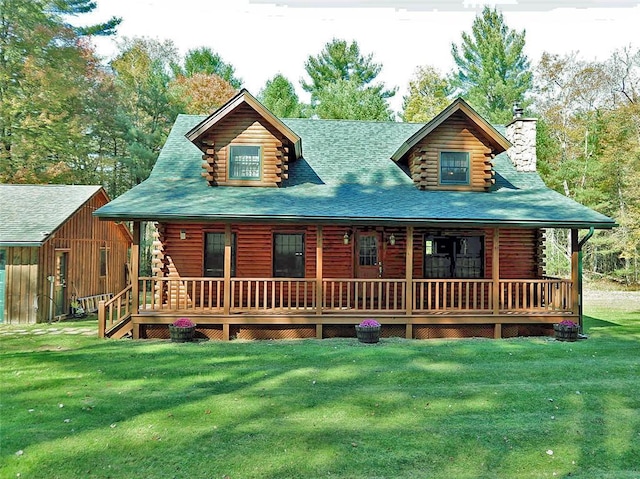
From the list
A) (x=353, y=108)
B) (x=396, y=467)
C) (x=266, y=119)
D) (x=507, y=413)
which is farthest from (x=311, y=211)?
(x=353, y=108)

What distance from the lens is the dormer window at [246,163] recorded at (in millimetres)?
13758

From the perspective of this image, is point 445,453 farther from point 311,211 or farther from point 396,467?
point 311,211

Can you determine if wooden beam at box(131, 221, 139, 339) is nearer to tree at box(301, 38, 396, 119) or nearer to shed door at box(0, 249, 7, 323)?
shed door at box(0, 249, 7, 323)

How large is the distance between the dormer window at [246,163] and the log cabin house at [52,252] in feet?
21.4

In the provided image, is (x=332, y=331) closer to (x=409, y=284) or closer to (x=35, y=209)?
(x=409, y=284)

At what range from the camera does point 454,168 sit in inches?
563

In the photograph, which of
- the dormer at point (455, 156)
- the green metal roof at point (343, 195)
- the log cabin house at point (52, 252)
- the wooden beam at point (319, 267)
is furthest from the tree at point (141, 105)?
the wooden beam at point (319, 267)

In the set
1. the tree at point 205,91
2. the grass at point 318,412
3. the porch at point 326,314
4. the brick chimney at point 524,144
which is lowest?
the grass at point 318,412

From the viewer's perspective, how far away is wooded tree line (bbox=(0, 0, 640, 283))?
974 inches

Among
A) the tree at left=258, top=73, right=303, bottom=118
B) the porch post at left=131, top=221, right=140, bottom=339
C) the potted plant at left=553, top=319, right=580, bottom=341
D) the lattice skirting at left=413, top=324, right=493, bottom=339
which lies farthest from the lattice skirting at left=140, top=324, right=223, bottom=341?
the tree at left=258, top=73, right=303, bottom=118

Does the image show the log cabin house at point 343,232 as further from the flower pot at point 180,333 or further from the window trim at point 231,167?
the flower pot at point 180,333

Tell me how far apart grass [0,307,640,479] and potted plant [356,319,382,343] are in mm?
580

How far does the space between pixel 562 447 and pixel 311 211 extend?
7671 mm

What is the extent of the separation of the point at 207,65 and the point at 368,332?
37658mm
